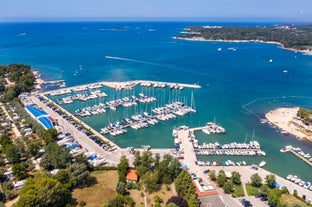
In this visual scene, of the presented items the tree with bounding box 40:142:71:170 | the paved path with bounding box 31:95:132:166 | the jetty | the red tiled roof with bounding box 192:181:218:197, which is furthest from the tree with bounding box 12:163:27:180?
the jetty

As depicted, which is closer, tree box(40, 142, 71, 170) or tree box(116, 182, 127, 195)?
tree box(116, 182, 127, 195)

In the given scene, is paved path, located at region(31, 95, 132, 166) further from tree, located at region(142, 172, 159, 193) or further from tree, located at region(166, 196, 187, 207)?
tree, located at region(166, 196, 187, 207)

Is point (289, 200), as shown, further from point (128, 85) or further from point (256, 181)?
point (128, 85)

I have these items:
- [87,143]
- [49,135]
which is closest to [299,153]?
[87,143]

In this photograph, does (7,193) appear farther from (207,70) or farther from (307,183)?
(207,70)

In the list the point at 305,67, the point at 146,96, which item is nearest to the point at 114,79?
the point at 146,96

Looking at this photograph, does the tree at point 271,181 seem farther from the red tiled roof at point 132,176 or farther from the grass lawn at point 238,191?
the red tiled roof at point 132,176

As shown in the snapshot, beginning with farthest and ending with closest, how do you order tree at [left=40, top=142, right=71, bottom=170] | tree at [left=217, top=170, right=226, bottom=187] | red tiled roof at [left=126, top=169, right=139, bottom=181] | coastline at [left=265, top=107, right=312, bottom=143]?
1. coastline at [left=265, top=107, right=312, bottom=143]
2. tree at [left=40, top=142, right=71, bottom=170]
3. red tiled roof at [left=126, top=169, right=139, bottom=181]
4. tree at [left=217, top=170, right=226, bottom=187]
